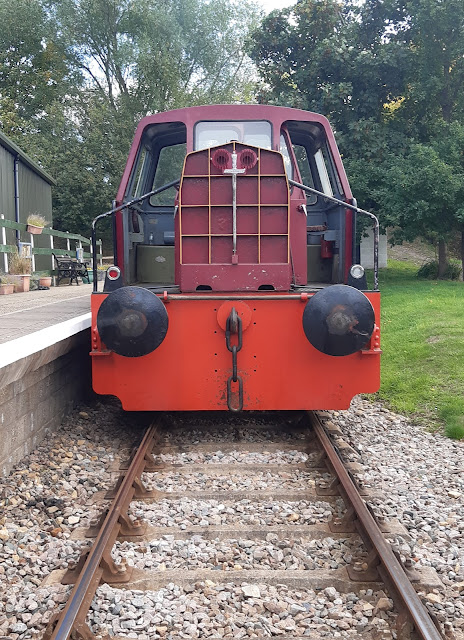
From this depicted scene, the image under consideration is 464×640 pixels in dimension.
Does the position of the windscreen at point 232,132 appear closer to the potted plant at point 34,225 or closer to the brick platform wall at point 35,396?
the brick platform wall at point 35,396

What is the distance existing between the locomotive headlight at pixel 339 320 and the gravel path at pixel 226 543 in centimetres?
88

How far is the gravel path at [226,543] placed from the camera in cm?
256

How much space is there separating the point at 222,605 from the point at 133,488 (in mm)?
1385

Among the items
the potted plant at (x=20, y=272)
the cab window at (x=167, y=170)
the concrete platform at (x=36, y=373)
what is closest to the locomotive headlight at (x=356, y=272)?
the cab window at (x=167, y=170)

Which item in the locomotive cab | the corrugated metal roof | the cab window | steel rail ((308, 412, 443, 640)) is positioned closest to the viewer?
steel rail ((308, 412, 443, 640))

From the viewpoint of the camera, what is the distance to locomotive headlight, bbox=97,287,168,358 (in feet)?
14.8

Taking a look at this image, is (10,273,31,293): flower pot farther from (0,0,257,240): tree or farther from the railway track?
(0,0,257,240): tree

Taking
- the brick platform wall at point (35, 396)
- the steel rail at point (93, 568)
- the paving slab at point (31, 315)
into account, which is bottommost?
the steel rail at point (93, 568)

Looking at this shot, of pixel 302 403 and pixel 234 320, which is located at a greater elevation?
pixel 234 320

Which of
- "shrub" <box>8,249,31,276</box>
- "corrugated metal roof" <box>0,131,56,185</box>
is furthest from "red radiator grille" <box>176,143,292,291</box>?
"corrugated metal roof" <box>0,131,56,185</box>

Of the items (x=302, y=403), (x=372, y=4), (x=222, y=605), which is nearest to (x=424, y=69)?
(x=372, y=4)

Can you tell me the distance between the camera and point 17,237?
13516mm

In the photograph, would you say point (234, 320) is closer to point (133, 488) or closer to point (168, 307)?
point (168, 307)

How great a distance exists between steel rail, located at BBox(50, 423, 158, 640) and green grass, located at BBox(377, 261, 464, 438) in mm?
3016
